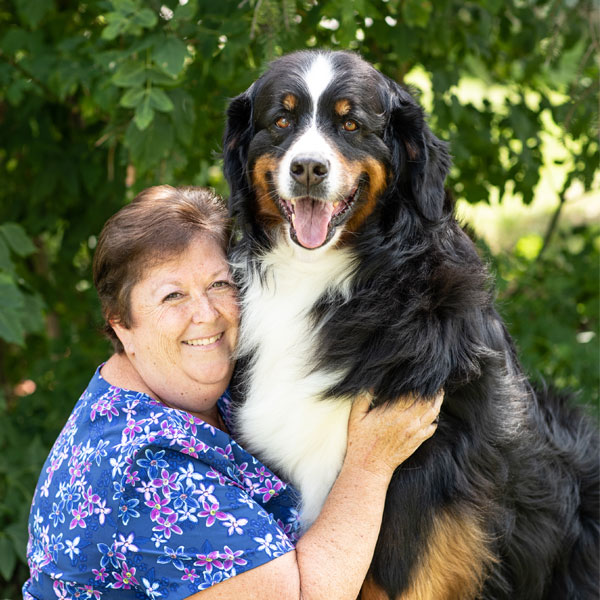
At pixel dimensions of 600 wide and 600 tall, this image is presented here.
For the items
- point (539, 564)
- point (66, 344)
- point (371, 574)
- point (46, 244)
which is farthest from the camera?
point (46, 244)

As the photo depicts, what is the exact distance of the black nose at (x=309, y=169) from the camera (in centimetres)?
206

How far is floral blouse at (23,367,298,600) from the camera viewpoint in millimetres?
1861

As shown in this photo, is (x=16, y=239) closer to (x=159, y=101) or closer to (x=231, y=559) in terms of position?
(x=159, y=101)

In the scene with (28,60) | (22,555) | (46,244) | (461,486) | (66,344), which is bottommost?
(22,555)

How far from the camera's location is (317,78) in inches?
85.4

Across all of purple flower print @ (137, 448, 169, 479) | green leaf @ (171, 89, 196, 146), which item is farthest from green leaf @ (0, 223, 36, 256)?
purple flower print @ (137, 448, 169, 479)

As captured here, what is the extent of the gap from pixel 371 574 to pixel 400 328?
66 centimetres

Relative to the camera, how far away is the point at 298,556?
1941 millimetres

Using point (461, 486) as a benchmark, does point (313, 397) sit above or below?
above

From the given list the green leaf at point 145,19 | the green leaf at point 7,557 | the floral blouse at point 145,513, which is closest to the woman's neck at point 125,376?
the floral blouse at point 145,513

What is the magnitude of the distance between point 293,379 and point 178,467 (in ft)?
1.46

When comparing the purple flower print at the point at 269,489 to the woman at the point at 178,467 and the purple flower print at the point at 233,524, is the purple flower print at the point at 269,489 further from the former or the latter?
the purple flower print at the point at 233,524

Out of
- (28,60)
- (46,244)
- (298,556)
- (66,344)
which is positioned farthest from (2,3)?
(298,556)

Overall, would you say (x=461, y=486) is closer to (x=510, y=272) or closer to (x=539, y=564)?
(x=539, y=564)
